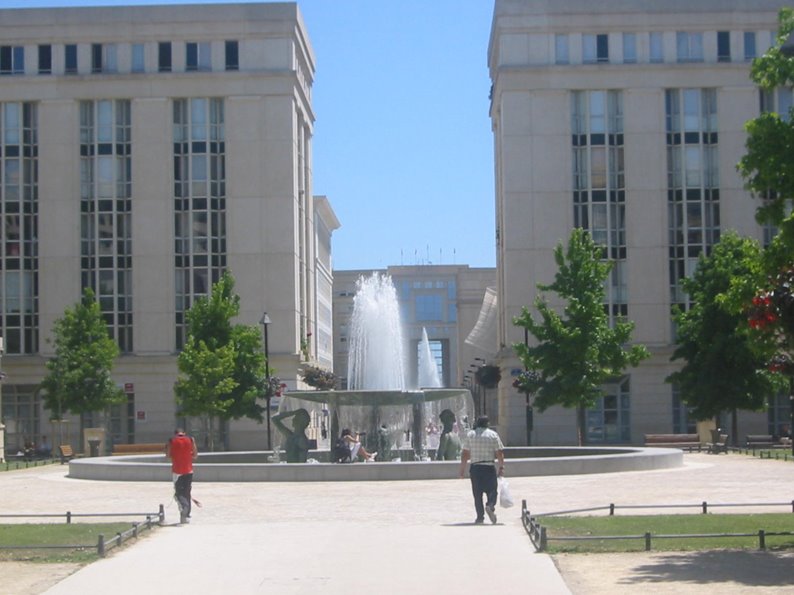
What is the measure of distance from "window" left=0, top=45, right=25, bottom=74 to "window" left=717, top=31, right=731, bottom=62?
36887 mm

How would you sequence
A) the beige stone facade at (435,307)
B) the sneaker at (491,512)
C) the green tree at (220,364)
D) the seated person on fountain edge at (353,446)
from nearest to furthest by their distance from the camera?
the sneaker at (491,512), the seated person on fountain edge at (353,446), the green tree at (220,364), the beige stone facade at (435,307)

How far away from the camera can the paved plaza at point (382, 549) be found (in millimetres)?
14008

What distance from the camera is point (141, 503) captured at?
26.6 metres

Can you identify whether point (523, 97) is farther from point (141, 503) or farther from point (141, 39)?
point (141, 503)

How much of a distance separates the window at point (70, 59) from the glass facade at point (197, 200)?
5.79 meters

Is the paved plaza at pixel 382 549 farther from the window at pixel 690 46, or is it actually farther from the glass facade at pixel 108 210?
the window at pixel 690 46

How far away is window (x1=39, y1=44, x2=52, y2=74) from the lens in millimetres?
70938

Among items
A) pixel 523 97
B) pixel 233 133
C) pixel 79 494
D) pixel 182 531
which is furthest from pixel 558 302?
pixel 182 531

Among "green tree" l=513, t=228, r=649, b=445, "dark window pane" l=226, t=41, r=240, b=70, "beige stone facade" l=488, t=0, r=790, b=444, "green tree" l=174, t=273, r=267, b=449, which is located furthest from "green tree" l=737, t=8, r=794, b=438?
"dark window pane" l=226, t=41, r=240, b=70

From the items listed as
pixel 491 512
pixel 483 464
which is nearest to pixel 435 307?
pixel 483 464

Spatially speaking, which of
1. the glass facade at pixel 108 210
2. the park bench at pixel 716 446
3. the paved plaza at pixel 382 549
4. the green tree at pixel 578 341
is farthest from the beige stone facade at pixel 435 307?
the paved plaza at pixel 382 549

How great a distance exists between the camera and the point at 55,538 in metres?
19.1

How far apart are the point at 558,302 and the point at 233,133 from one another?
19.4 metres

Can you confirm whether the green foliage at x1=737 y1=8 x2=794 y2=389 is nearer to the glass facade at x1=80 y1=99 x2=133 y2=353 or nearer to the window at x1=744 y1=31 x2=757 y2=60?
the window at x1=744 y1=31 x2=757 y2=60
